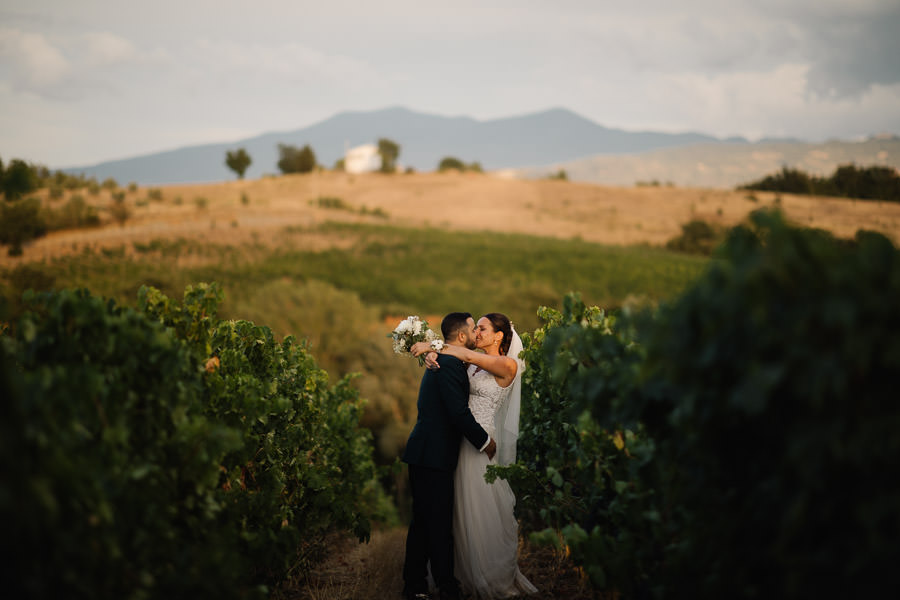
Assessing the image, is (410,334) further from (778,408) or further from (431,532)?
(778,408)

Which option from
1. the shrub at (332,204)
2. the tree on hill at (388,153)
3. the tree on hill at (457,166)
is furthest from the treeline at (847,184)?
the tree on hill at (388,153)

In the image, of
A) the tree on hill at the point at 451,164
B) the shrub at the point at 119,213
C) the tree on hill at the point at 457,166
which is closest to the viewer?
the shrub at the point at 119,213

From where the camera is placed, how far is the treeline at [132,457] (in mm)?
2098

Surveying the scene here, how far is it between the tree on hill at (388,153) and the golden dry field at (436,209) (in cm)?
782

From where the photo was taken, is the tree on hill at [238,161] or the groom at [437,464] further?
the tree on hill at [238,161]

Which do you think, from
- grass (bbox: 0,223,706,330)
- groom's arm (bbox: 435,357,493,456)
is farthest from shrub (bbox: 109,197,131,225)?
groom's arm (bbox: 435,357,493,456)

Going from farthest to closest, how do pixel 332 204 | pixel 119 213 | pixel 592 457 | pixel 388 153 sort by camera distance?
pixel 388 153, pixel 332 204, pixel 119 213, pixel 592 457

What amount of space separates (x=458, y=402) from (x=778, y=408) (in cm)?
307

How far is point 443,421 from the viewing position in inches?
200

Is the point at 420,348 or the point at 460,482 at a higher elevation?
the point at 420,348

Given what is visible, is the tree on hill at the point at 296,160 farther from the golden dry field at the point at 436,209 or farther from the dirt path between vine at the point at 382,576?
the dirt path between vine at the point at 382,576

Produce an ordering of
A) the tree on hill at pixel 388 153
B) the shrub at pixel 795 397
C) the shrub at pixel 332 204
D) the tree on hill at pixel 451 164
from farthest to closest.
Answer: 1. the tree on hill at pixel 451 164
2. the tree on hill at pixel 388 153
3. the shrub at pixel 332 204
4. the shrub at pixel 795 397

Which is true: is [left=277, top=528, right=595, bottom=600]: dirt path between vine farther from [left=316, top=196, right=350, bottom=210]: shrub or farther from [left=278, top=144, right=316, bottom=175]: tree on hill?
[left=278, top=144, right=316, bottom=175]: tree on hill

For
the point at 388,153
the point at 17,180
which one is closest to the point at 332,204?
the point at 17,180
